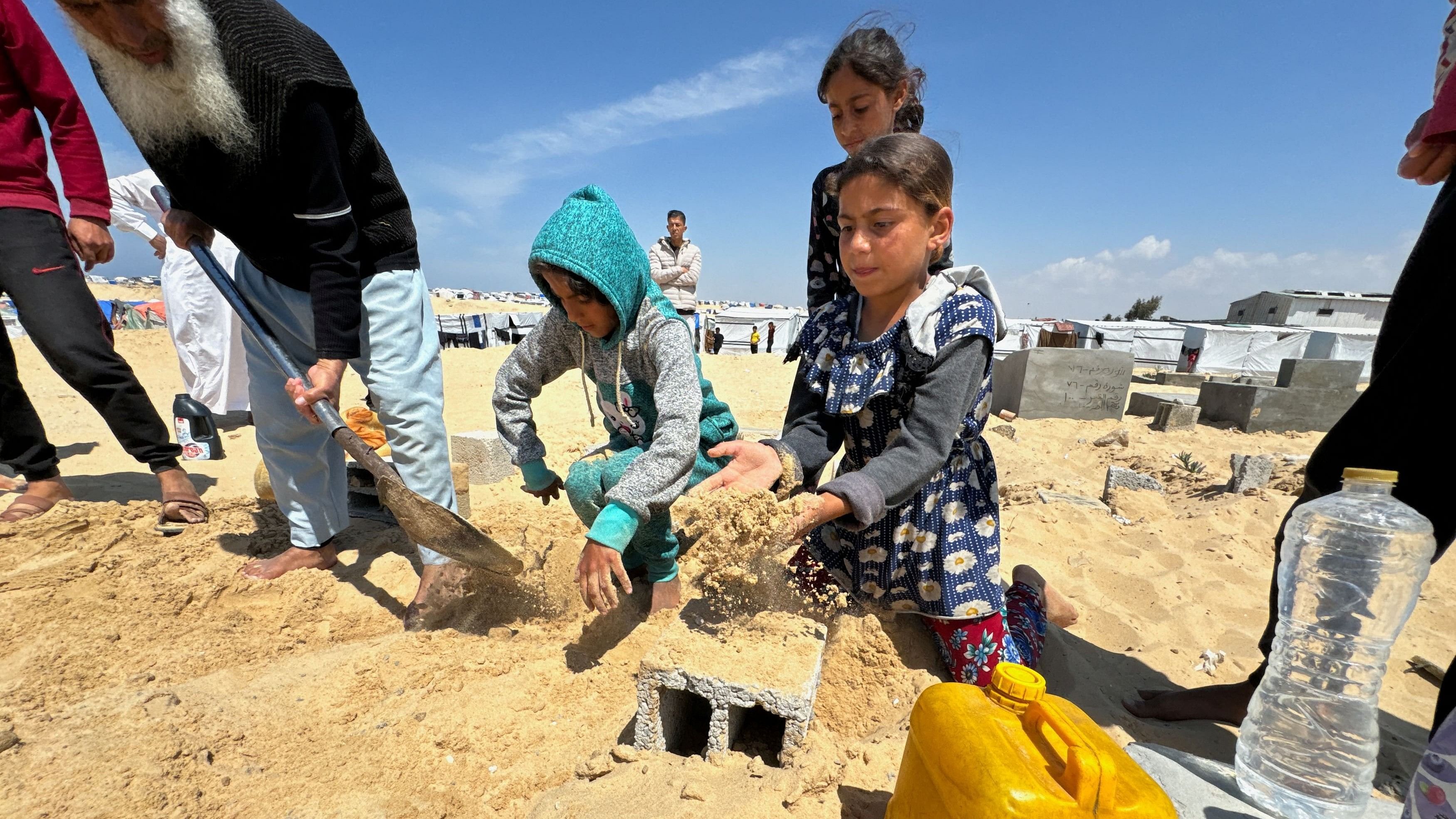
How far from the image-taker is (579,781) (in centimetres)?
137

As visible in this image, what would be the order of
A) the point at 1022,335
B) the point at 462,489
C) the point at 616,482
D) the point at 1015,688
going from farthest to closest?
1. the point at 1022,335
2. the point at 462,489
3. the point at 616,482
4. the point at 1015,688

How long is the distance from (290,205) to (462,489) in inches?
63.3

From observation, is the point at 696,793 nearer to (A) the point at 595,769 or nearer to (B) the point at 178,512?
(A) the point at 595,769

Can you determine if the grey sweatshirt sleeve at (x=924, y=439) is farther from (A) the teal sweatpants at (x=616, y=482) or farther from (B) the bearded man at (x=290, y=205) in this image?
(B) the bearded man at (x=290, y=205)

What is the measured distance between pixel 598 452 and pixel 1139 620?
224 cm

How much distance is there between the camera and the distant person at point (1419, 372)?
116 centimetres

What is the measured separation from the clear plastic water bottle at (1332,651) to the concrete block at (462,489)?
3.06 m

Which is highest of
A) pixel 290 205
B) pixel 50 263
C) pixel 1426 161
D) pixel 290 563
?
pixel 1426 161

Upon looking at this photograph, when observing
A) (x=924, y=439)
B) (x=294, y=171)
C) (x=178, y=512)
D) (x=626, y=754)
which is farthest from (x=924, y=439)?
(x=178, y=512)

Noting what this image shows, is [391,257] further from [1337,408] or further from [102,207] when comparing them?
[1337,408]

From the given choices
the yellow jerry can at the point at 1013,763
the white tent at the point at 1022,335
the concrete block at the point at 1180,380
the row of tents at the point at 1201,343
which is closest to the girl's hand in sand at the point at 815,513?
the yellow jerry can at the point at 1013,763

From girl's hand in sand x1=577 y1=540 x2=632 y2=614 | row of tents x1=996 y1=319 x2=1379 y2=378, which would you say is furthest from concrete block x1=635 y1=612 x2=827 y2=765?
row of tents x1=996 y1=319 x2=1379 y2=378

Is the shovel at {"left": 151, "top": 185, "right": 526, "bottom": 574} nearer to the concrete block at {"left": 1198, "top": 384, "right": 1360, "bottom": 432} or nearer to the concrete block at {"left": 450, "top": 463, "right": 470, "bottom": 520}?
the concrete block at {"left": 450, "top": 463, "right": 470, "bottom": 520}

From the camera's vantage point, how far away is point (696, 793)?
124 centimetres
